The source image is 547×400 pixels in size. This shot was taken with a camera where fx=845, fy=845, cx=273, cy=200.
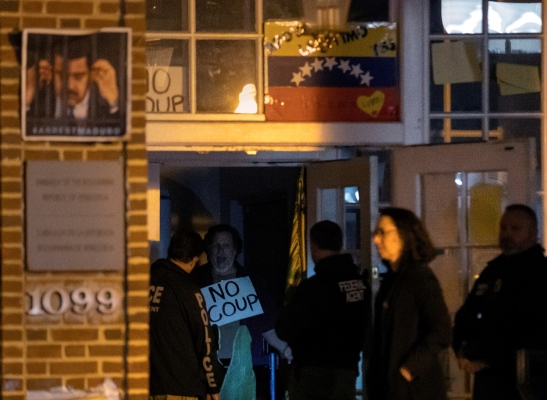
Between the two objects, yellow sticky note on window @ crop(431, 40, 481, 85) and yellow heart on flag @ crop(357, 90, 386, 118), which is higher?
yellow sticky note on window @ crop(431, 40, 481, 85)

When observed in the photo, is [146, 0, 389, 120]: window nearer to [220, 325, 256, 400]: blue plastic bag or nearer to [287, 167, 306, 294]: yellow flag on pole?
[287, 167, 306, 294]: yellow flag on pole

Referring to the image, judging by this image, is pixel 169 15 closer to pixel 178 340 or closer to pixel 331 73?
pixel 331 73

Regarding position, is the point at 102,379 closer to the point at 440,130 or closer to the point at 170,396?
the point at 170,396

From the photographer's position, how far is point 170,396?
533 cm

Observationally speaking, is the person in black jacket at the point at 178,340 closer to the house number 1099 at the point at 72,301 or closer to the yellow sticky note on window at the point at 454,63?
the house number 1099 at the point at 72,301

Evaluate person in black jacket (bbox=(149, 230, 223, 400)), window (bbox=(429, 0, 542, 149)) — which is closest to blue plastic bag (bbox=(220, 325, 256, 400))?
person in black jacket (bbox=(149, 230, 223, 400))

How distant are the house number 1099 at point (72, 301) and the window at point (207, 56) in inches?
88.4

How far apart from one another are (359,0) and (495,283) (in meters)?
2.56

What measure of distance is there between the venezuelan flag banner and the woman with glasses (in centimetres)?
176

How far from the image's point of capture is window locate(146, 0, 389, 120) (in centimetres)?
606

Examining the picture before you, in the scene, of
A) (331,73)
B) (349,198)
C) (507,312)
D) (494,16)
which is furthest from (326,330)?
(494,16)

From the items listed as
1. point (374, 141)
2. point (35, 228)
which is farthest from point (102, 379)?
point (374, 141)

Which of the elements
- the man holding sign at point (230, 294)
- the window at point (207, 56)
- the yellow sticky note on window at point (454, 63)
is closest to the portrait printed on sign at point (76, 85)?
the window at point (207, 56)

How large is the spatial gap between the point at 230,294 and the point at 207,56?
2.49m
